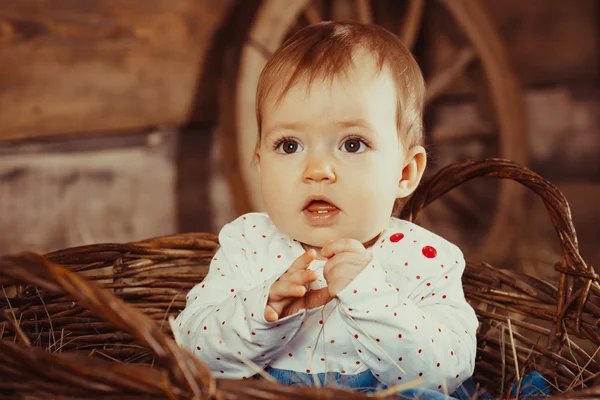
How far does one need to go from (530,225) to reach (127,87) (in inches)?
62.1

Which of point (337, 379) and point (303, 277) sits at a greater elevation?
point (303, 277)

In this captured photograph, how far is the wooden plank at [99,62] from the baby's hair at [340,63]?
997mm

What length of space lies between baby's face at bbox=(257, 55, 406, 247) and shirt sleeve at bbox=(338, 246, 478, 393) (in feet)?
0.33

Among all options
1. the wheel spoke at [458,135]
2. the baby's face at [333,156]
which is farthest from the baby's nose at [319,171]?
the wheel spoke at [458,135]

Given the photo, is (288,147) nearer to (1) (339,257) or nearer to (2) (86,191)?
(1) (339,257)

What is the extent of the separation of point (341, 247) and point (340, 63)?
0.26 metres

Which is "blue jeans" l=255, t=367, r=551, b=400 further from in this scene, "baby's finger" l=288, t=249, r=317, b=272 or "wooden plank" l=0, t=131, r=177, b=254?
"wooden plank" l=0, t=131, r=177, b=254

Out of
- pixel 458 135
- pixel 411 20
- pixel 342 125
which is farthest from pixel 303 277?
pixel 458 135

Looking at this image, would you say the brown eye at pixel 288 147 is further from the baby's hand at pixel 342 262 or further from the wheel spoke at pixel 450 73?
the wheel spoke at pixel 450 73

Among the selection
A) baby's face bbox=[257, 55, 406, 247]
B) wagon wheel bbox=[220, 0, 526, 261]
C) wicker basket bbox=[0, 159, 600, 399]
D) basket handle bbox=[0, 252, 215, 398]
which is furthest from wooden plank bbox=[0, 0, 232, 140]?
basket handle bbox=[0, 252, 215, 398]

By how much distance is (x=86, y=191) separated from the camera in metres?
2.02

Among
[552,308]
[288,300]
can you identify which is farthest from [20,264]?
[552,308]

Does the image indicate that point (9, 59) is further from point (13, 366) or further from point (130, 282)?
point (13, 366)

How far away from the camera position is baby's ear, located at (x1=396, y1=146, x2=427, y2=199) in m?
1.14
